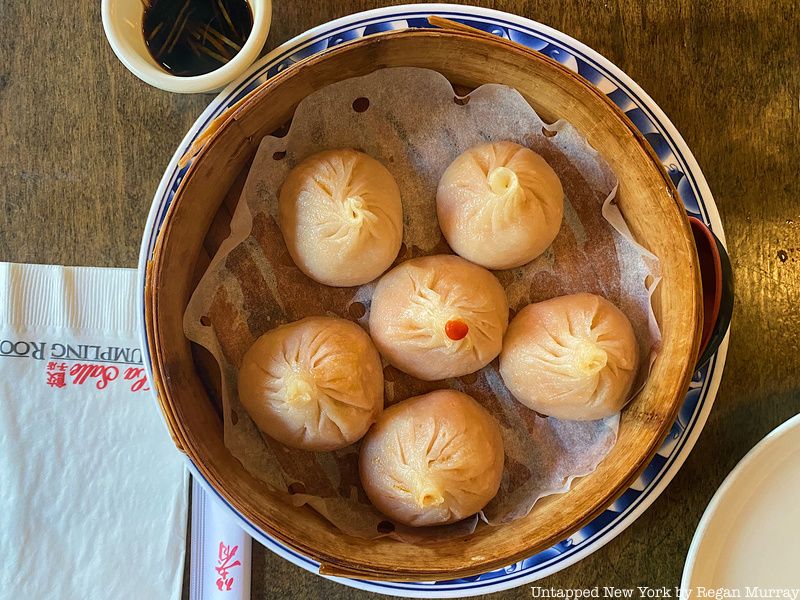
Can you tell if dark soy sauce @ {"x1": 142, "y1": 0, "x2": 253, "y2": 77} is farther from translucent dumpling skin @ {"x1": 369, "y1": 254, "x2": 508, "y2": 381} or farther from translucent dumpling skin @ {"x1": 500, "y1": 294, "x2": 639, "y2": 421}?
translucent dumpling skin @ {"x1": 500, "y1": 294, "x2": 639, "y2": 421}

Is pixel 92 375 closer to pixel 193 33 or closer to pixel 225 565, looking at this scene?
pixel 225 565

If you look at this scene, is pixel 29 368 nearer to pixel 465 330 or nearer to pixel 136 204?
pixel 136 204

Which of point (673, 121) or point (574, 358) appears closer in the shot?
point (574, 358)

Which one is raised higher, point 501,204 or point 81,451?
point 501,204

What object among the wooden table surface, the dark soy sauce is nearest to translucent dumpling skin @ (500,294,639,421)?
the wooden table surface

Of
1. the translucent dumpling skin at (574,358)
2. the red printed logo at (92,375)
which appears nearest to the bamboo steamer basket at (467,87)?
the translucent dumpling skin at (574,358)

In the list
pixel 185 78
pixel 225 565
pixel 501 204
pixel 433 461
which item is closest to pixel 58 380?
pixel 225 565
